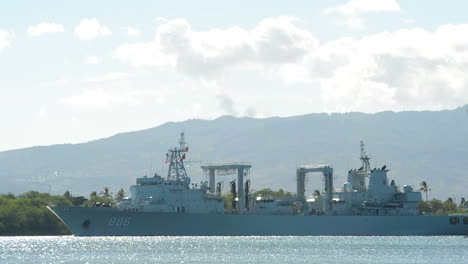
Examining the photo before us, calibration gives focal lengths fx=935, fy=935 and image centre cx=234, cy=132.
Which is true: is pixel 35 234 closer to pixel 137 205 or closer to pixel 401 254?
pixel 137 205

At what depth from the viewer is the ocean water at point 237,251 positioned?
73188 mm

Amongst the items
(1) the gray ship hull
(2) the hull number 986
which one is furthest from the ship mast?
(2) the hull number 986

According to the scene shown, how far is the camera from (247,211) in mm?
114812

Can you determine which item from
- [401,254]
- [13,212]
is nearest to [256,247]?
[401,254]

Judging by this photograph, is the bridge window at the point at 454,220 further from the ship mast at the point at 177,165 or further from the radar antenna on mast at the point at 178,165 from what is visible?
the ship mast at the point at 177,165

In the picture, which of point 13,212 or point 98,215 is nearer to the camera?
point 98,215

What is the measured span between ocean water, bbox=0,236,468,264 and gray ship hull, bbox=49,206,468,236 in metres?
2.12

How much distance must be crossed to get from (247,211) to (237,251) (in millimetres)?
32163

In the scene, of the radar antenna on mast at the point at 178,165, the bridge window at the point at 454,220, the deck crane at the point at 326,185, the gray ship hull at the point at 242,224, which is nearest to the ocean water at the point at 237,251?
the gray ship hull at the point at 242,224

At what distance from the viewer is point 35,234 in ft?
409

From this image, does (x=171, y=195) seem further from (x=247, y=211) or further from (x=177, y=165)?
(x=247, y=211)

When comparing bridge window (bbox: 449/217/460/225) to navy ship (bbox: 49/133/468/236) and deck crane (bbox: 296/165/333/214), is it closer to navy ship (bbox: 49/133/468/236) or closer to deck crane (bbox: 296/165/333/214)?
navy ship (bbox: 49/133/468/236)

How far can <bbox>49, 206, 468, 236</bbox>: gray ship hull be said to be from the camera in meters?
103

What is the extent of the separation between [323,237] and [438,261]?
4270 cm
